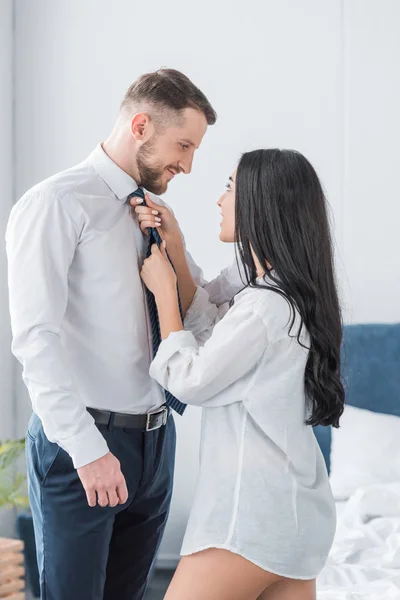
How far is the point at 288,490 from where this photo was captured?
1465 millimetres

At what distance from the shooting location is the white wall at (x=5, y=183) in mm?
3293

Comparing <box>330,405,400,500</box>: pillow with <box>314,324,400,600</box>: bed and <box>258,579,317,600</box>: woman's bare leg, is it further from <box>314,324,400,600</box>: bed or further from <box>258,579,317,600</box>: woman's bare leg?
<box>258,579,317,600</box>: woman's bare leg

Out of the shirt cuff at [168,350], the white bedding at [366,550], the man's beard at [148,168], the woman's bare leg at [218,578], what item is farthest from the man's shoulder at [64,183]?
the white bedding at [366,550]

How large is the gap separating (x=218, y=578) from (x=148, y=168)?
88 centimetres

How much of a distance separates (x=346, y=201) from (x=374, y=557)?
152cm

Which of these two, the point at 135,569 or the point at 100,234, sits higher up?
the point at 100,234

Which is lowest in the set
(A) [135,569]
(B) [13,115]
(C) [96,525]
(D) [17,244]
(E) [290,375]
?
(A) [135,569]

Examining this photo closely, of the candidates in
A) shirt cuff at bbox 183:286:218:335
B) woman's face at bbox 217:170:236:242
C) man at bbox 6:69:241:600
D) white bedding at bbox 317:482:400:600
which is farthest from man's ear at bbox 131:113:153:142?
white bedding at bbox 317:482:400:600

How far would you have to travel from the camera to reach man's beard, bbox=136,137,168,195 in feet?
5.75

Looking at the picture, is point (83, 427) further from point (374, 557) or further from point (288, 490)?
point (374, 557)

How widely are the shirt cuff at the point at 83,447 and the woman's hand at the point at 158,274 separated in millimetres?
Answer: 329

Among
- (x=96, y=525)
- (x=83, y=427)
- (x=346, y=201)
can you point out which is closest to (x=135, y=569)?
(x=96, y=525)

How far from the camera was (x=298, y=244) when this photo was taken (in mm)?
1528

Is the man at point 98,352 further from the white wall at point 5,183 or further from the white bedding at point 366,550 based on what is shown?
the white wall at point 5,183
